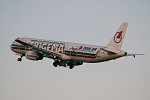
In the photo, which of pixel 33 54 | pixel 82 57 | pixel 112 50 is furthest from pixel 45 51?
pixel 112 50

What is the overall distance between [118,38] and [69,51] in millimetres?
11254

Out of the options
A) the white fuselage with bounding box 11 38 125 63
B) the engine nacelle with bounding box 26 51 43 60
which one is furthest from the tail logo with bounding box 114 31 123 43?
the engine nacelle with bounding box 26 51 43 60

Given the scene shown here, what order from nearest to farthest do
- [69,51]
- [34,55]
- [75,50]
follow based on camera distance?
[75,50] → [69,51] → [34,55]

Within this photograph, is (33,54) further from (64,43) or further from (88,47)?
(88,47)

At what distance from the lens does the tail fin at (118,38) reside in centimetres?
8106

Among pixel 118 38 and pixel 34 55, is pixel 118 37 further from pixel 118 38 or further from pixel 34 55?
pixel 34 55

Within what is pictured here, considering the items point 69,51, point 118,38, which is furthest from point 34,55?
point 118,38

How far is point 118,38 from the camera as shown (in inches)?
3201

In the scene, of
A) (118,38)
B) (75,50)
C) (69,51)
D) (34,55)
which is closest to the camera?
(118,38)

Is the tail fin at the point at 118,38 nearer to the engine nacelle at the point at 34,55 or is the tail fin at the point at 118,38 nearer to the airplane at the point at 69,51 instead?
the airplane at the point at 69,51

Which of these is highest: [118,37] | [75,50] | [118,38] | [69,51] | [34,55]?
[118,37]

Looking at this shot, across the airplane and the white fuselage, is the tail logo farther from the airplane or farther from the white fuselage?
the white fuselage

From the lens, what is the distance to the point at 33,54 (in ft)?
292

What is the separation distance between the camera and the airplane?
266 feet
